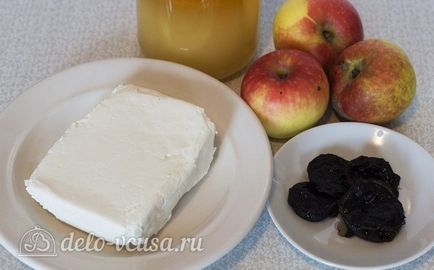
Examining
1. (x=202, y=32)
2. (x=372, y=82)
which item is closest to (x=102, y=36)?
(x=202, y=32)

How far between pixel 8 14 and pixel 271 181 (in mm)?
649

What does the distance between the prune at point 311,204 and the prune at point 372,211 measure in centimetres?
2

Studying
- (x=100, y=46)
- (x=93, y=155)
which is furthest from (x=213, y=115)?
(x=100, y=46)

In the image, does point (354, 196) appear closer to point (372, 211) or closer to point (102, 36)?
point (372, 211)

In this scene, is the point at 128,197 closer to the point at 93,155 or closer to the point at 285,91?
the point at 93,155

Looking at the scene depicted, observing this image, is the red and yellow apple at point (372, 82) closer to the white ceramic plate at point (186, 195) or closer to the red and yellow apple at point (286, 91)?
the red and yellow apple at point (286, 91)

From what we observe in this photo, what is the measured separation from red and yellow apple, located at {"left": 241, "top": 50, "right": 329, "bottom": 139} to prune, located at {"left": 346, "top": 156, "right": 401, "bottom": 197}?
0.11 m

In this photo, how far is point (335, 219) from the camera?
0.72 metres

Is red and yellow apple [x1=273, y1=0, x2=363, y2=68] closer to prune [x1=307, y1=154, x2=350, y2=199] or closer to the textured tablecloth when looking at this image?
the textured tablecloth

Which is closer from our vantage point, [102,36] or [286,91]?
[286,91]

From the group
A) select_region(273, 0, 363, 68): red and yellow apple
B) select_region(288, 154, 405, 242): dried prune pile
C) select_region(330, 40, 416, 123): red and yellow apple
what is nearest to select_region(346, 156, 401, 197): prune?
select_region(288, 154, 405, 242): dried prune pile

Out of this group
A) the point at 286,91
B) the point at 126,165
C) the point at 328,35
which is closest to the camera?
the point at 126,165

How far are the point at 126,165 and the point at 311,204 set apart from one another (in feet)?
0.80

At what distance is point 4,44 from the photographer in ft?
3.18
